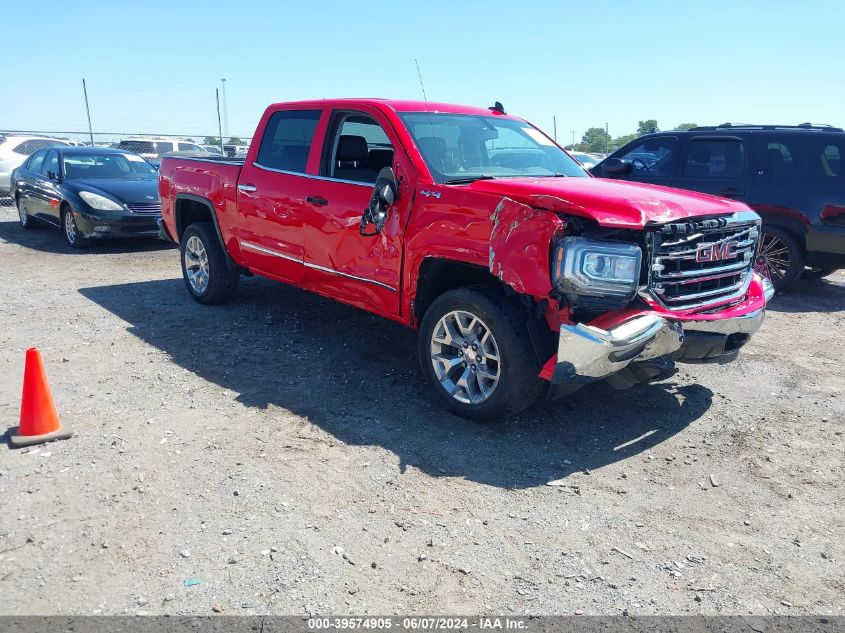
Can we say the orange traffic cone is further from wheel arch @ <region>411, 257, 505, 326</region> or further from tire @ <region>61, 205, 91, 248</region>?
tire @ <region>61, 205, 91, 248</region>

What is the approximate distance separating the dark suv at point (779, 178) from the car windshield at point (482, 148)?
2043 mm

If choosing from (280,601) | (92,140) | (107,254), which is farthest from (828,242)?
(92,140)

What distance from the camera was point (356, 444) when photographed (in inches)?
165

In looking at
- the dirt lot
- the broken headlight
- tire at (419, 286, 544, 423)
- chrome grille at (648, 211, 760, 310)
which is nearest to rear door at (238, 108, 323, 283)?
the dirt lot

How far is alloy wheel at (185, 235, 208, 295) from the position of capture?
703 cm

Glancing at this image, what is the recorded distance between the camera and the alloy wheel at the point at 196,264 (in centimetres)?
703

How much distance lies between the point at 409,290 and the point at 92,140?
18616 mm

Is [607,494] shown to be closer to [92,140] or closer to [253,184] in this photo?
[253,184]

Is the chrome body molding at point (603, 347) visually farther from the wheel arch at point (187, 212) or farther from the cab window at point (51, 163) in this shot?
the cab window at point (51, 163)

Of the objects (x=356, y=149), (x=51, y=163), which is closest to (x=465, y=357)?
(x=356, y=149)

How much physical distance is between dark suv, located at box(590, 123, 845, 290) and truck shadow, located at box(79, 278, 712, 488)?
10.7 ft

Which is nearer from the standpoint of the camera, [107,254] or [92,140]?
[107,254]

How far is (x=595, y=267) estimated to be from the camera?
12.3 feet

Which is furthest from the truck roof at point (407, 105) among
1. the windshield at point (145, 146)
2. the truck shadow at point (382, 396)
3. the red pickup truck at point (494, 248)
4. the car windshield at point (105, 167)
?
the windshield at point (145, 146)
